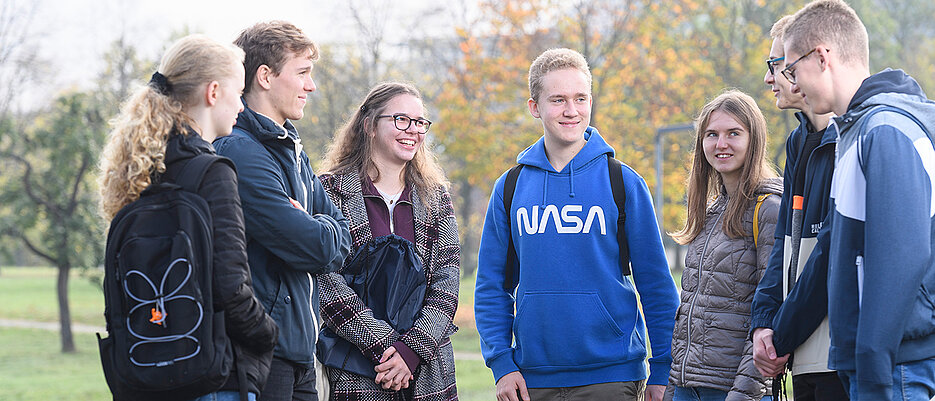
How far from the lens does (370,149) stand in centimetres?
441

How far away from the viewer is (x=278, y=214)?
3168 millimetres

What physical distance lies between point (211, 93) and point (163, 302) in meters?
0.75

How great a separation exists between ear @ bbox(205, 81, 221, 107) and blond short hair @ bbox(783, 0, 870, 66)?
2.04 m

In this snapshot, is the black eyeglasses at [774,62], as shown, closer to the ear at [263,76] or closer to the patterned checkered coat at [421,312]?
the patterned checkered coat at [421,312]

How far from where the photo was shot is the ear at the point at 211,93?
9.72ft

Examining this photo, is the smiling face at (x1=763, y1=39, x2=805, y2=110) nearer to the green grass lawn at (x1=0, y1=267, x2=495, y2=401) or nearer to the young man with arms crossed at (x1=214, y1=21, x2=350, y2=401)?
the young man with arms crossed at (x1=214, y1=21, x2=350, y2=401)

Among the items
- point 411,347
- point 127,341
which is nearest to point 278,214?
point 127,341

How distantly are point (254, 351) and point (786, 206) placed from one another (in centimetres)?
211

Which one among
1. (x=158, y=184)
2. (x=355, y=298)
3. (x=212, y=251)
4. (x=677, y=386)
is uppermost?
(x=158, y=184)

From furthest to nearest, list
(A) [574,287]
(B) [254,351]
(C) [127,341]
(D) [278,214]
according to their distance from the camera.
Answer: (A) [574,287], (D) [278,214], (B) [254,351], (C) [127,341]

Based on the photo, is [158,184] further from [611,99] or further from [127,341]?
[611,99]

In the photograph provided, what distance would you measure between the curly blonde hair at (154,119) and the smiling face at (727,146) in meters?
2.31

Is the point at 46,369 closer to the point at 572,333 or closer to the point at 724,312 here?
the point at 572,333

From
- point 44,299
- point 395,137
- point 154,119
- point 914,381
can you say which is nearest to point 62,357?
point 44,299
